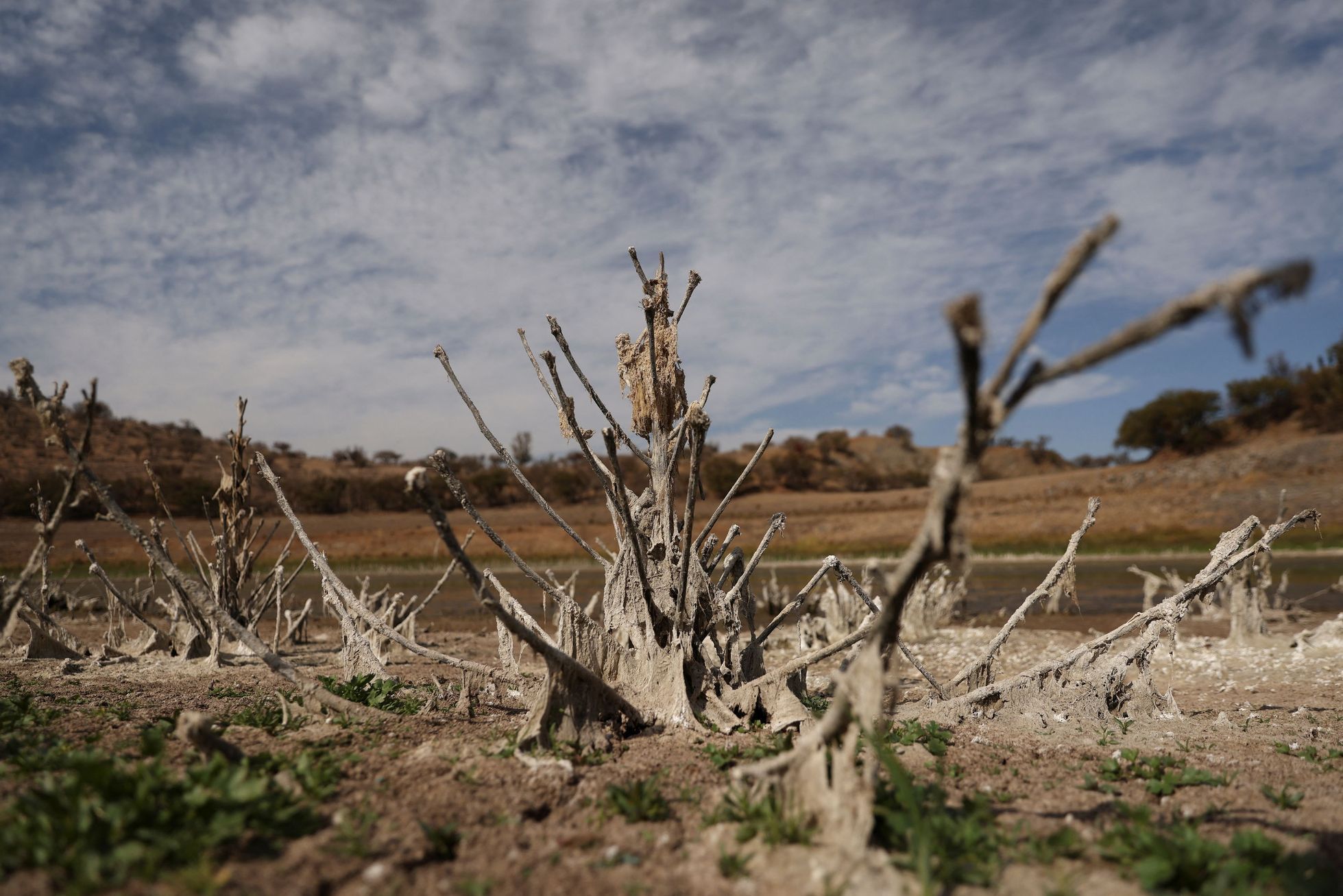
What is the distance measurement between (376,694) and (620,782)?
1.77 meters

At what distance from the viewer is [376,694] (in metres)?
3.97

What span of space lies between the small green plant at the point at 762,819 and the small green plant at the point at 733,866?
11 centimetres

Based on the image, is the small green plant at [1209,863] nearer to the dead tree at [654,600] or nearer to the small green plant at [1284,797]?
the small green plant at [1284,797]

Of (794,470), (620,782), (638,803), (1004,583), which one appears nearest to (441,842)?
(638,803)

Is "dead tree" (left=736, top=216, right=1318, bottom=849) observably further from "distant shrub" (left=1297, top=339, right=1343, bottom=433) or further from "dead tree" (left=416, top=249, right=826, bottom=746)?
"distant shrub" (left=1297, top=339, right=1343, bottom=433)

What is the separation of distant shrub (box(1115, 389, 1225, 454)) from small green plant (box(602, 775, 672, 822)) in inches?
2265

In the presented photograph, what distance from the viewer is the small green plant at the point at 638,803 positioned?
253 cm

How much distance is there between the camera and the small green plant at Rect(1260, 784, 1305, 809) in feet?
9.25

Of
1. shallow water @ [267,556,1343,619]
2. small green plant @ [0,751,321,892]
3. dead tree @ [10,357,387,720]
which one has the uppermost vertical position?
dead tree @ [10,357,387,720]

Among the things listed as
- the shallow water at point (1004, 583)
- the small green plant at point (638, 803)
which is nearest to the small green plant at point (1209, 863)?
the small green plant at point (638, 803)

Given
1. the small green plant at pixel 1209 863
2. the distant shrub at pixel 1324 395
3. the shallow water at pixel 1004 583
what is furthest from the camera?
the distant shrub at pixel 1324 395

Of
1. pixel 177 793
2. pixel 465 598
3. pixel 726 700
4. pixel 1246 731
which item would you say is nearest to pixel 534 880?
pixel 177 793

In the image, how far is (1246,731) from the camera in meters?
4.46

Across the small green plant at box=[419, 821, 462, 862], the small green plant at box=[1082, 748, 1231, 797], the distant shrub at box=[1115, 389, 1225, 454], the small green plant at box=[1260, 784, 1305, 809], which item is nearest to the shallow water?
the small green plant at box=[1082, 748, 1231, 797]
